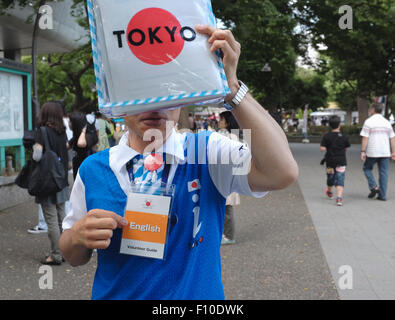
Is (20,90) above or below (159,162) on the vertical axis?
above

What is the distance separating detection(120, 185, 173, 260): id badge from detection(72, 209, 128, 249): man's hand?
37 millimetres

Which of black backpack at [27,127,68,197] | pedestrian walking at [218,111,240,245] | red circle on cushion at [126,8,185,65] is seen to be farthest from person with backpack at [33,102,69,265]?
red circle on cushion at [126,8,185,65]

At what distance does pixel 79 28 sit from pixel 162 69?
15.8m

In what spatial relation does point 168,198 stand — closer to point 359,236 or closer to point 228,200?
point 228,200

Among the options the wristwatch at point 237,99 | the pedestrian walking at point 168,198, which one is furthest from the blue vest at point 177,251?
the wristwatch at point 237,99

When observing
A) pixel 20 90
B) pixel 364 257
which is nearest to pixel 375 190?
pixel 364 257

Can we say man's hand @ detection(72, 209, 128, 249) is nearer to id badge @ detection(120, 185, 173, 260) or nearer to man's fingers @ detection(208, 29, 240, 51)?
id badge @ detection(120, 185, 173, 260)

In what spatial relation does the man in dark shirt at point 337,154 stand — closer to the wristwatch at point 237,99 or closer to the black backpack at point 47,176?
the black backpack at point 47,176

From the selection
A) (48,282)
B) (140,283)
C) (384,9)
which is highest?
(384,9)

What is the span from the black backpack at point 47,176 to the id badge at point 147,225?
14.3 ft

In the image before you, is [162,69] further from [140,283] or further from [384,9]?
[384,9]

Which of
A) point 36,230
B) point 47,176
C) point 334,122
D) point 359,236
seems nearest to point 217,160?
point 47,176

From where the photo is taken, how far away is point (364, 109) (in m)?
32.8

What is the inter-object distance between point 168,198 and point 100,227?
24cm
